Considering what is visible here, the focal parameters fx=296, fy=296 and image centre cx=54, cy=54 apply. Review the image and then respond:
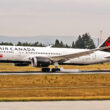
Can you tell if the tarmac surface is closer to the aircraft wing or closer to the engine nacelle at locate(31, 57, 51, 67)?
the engine nacelle at locate(31, 57, 51, 67)

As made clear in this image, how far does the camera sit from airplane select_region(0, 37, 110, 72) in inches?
1842

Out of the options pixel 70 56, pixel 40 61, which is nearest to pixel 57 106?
pixel 40 61

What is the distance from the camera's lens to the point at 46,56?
49531 millimetres

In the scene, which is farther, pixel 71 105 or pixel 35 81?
pixel 35 81

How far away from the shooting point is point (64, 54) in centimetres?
5134

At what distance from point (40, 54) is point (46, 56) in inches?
43.6

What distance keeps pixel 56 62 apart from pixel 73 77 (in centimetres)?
1289

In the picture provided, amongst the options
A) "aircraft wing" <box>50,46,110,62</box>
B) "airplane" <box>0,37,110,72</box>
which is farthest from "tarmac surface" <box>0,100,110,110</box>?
"aircraft wing" <box>50,46,110,62</box>

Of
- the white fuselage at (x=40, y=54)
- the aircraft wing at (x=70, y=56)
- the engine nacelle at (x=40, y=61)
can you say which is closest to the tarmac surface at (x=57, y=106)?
the engine nacelle at (x=40, y=61)

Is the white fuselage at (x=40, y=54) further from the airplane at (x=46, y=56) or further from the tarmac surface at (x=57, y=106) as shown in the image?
the tarmac surface at (x=57, y=106)

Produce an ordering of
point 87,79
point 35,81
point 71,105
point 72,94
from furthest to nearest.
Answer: point 87,79 → point 35,81 → point 72,94 → point 71,105

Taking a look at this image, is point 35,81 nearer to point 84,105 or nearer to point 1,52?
point 1,52

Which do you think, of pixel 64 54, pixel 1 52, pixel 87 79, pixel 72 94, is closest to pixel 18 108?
pixel 72 94

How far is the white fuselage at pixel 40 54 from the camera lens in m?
47.0
